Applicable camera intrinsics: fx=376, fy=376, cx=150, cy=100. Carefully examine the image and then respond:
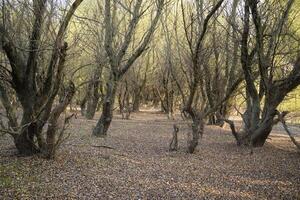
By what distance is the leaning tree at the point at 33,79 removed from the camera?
738cm

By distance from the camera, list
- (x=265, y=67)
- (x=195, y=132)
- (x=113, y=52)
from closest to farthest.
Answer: (x=195, y=132), (x=265, y=67), (x=113, y=52)

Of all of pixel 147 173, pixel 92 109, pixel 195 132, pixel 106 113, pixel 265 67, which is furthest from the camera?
pixel 92 109

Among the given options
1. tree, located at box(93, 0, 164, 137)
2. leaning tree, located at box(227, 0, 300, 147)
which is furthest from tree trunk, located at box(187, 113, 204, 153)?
tree, located at box(93, 0, 164, 137)

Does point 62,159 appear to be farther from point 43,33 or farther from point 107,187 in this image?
point 43,33

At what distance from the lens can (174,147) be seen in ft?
34.8

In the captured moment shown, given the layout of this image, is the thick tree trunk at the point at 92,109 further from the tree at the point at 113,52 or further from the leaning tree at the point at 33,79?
the leaning tree at the point at 33,79

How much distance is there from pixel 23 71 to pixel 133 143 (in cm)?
492

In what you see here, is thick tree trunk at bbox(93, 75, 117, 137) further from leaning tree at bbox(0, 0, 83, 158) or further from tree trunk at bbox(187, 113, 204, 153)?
leaning tree at bbox(0, 0, 83, 158)

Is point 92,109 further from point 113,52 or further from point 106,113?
point 113,52

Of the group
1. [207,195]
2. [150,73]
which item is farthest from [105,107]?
[150,73]

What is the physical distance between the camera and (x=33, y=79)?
7879 mm

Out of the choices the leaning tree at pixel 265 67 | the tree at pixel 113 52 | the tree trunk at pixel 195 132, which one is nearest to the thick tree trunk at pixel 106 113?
the tree at pixel 113 52

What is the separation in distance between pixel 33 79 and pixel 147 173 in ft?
10.1

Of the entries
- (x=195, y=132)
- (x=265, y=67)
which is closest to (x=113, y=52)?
(x=195, y=132)
